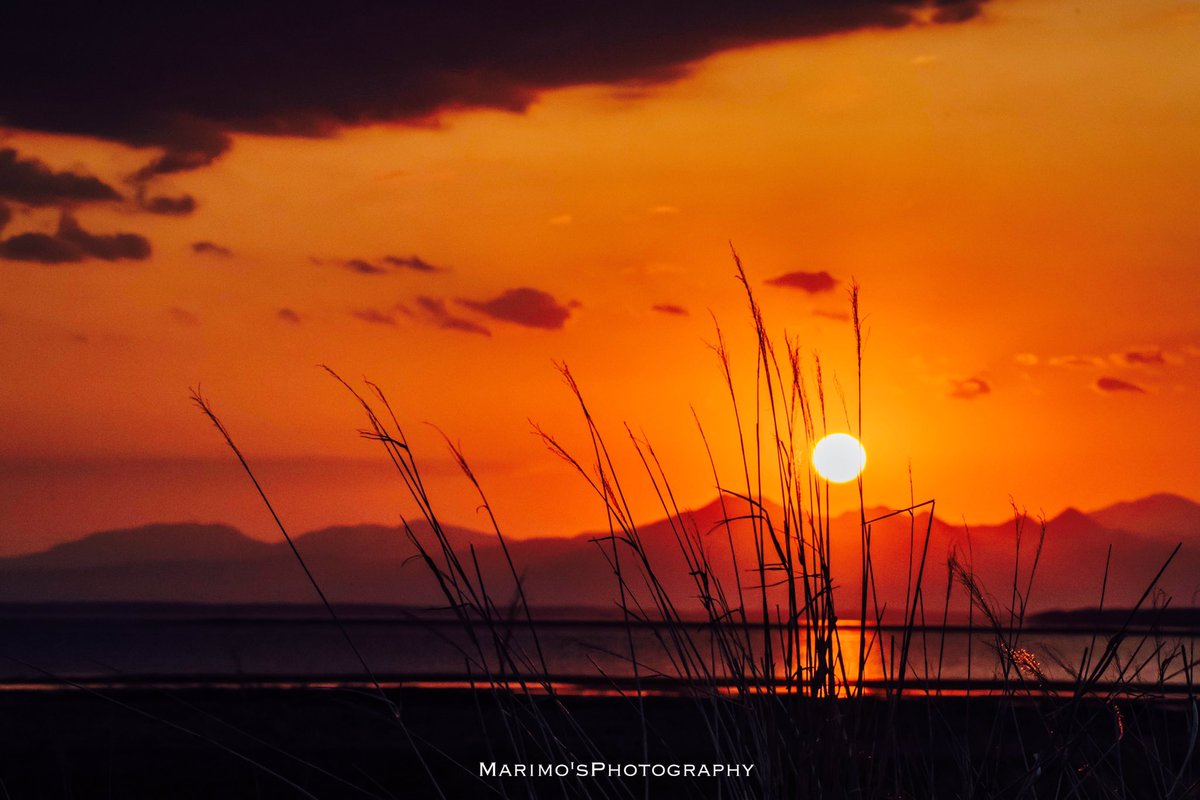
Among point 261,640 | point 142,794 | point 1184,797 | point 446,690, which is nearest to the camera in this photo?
point 1184,797

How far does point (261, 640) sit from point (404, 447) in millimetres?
58872

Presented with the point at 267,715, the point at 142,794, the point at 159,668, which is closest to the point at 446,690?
the point at 267,715

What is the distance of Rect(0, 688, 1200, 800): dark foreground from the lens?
151 centimetres

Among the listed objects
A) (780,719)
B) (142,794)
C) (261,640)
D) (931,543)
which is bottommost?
(780,719)

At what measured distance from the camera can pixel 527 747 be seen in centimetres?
186

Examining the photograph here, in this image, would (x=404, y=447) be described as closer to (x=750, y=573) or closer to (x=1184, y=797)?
(x=750, y=573)

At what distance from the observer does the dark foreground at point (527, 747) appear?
1512mm

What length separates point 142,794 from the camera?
1152cm

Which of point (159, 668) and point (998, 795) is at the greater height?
point (159, 668)

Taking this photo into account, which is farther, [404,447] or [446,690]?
[446,690]

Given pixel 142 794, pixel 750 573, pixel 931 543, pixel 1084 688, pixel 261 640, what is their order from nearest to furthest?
pixel 1084 688 → pixel 750 573 → pixel 931 543 → pixel 142 794 → pixel 261 640

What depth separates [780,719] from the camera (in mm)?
1615

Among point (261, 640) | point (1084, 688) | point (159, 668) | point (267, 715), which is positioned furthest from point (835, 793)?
point (261, 640)

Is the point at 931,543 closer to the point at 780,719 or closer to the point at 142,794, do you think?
the point at 780,719
